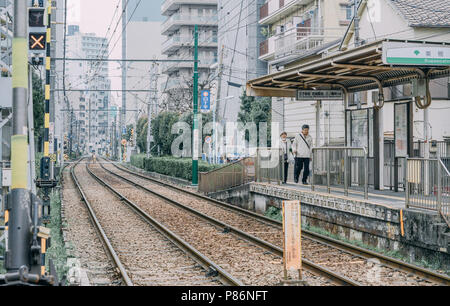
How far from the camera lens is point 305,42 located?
116 ft

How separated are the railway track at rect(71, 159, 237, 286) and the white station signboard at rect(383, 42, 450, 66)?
502cm

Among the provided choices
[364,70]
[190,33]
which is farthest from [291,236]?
[190,33]

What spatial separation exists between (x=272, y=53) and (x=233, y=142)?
1407 centimetres

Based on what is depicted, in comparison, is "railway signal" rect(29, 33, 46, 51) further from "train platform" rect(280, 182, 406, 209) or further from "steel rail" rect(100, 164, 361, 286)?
"train platform" rect(280, 182, 406, 209)

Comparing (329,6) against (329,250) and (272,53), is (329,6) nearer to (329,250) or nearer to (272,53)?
(272,53)

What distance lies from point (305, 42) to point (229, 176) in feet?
49.1

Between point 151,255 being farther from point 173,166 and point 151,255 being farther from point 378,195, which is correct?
point 173,166

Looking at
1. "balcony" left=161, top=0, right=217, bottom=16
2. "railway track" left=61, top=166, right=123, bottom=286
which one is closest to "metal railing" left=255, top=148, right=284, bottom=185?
"railway track" left=61, top=166, right=123, bottom=286

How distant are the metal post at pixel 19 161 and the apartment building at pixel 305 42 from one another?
21.1 m

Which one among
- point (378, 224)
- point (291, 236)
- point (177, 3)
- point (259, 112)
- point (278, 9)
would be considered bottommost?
point (378, 224)

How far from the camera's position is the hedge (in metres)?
31.6

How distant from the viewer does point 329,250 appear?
12000mm
